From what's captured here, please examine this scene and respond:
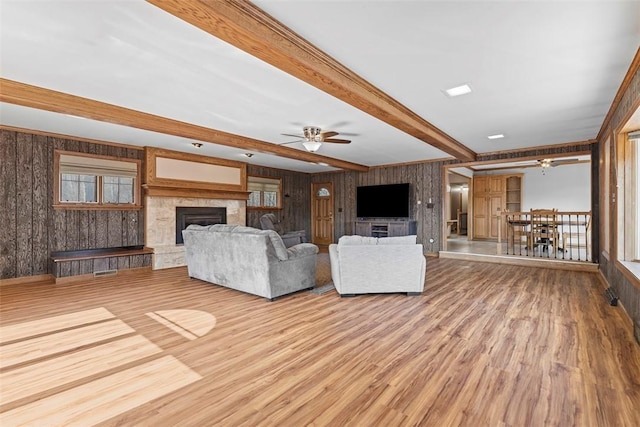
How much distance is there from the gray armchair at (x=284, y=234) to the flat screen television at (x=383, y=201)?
207cm

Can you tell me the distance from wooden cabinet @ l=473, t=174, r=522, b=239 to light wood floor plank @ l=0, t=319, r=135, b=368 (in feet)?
33.8

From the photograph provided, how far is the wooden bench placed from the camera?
5.08m

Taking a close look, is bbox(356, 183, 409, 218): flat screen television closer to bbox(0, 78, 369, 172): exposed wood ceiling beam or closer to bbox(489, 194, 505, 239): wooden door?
bbox(489, 194, 505, 239): wooden door

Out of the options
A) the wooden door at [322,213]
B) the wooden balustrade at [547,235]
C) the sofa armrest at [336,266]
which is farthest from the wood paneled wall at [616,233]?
the wooden door at [322,213]

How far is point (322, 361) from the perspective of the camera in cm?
245

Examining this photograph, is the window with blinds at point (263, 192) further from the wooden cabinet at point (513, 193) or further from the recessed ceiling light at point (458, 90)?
the wooden cabinet at point (513, 193)

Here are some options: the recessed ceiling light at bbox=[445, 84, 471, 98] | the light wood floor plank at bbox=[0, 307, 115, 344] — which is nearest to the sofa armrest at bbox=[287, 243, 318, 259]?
the light wood floor plank at bbox=[0, 307, 115, 344]

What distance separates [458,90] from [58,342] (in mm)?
4782

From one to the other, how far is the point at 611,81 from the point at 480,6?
7.45 ft

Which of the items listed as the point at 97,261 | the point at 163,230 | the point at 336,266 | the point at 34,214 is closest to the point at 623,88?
the point at 336,266

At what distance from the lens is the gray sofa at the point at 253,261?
13.1 ft

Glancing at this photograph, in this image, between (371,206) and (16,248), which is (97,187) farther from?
(371,206)

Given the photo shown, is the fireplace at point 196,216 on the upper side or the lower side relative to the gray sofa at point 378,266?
upper

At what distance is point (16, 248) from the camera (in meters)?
5.05
